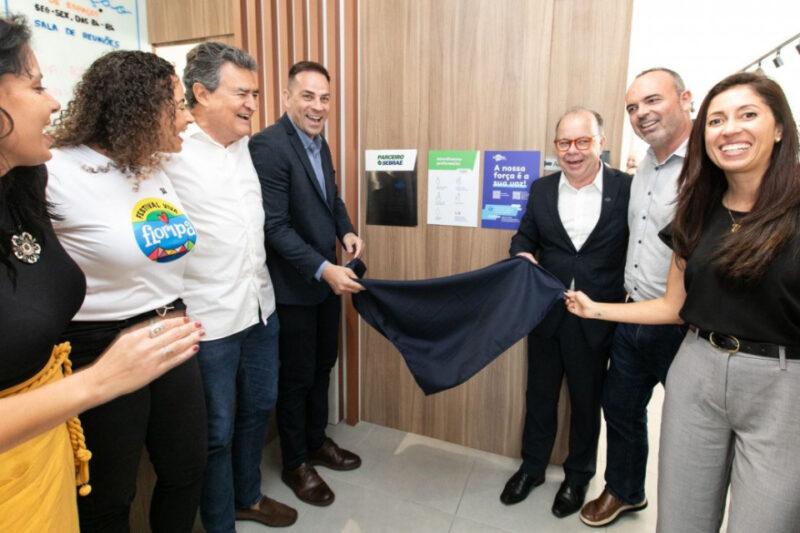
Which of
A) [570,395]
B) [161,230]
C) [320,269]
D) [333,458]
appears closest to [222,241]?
[161,230]

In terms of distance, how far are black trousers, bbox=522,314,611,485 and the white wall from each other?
356cm

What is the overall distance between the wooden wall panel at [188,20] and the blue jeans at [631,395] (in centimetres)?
256

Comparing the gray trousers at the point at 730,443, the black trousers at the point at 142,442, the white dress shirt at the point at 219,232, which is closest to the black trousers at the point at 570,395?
the gray trousers at the point at 730,443

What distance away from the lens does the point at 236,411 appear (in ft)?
6.40

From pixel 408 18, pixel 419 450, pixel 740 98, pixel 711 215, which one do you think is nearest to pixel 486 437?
pixel 419 450

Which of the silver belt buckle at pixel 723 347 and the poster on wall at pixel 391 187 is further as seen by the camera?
the poster on wall at pixel 391 187

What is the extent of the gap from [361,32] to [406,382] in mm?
2053

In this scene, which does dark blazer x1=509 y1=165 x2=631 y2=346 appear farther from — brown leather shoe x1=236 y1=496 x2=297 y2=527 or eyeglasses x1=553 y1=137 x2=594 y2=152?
brown leather shoe x1=236 y1=496 x2=297 y2=527

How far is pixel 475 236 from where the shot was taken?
2510 mm

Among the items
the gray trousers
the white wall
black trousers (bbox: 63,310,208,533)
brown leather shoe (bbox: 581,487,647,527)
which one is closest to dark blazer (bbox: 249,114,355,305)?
black trousers (bbox: 63,310,208,533)

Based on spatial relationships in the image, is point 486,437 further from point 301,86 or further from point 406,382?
point 301,86

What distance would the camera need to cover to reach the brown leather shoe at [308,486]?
7.25ft

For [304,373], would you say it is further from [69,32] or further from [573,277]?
[69,32]

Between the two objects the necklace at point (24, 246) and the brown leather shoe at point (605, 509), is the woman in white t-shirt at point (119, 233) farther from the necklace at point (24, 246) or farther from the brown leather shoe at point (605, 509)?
the brown leather shoe at point (605, 509)
